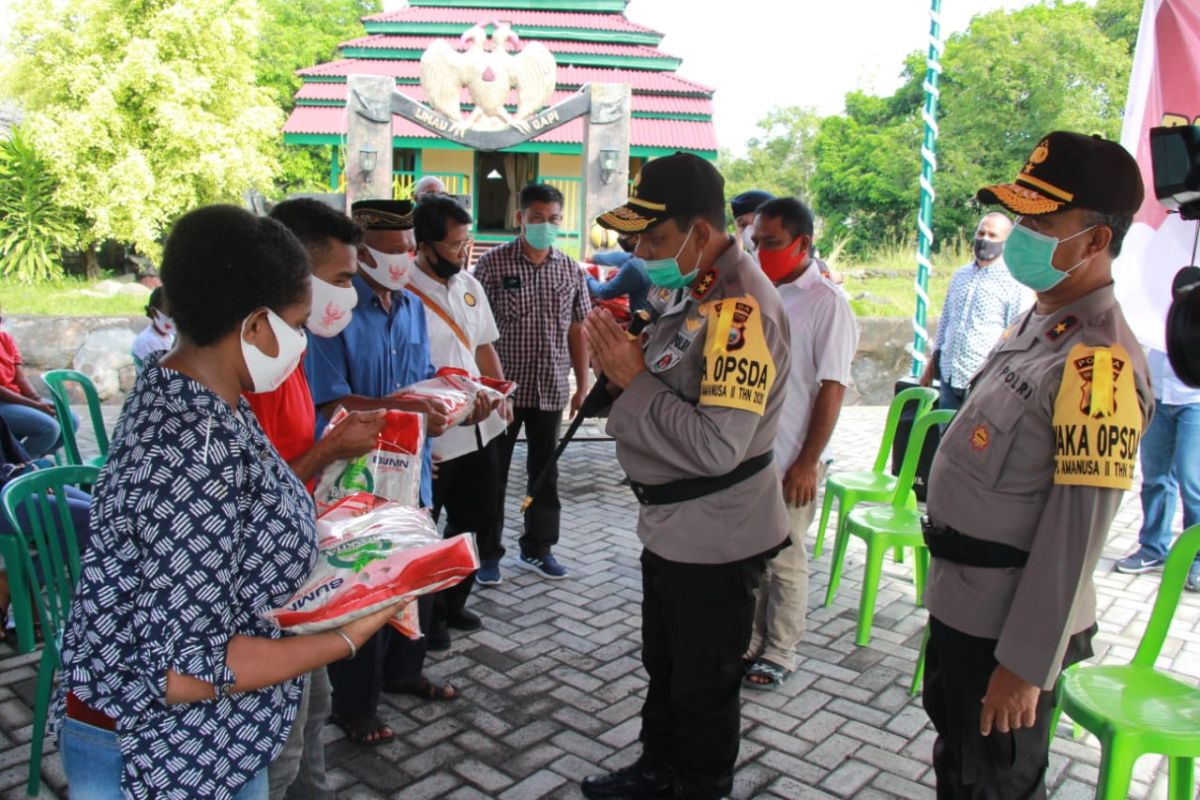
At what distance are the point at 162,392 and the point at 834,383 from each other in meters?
2.73

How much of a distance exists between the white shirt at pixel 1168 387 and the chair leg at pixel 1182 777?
298 centimetres

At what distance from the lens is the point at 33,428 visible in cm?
528

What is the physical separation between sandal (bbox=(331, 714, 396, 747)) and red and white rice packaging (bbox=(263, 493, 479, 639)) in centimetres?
166

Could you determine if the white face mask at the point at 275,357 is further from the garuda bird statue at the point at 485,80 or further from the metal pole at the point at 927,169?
the garuda bird statue at the point at 485,80

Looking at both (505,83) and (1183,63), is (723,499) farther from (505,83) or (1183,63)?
(505,83)

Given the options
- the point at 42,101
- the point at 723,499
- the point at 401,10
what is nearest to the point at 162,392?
the point at 723,499

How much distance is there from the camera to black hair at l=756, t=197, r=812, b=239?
145 inches

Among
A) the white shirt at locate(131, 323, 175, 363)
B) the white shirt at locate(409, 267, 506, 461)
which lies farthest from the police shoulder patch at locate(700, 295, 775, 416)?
the white shirt at locate(131, 323, 175, 363)

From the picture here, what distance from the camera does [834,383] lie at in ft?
11.8

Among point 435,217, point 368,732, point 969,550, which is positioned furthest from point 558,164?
point 969,550

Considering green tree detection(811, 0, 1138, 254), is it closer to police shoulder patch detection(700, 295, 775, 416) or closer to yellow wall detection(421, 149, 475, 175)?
yellow wall detection(421, 149, 475, 175)

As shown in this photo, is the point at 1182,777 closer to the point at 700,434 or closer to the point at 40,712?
the point at 700,434

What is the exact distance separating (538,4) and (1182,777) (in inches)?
878

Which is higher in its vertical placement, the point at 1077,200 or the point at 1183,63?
the point at 1183,63
